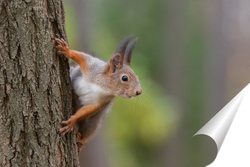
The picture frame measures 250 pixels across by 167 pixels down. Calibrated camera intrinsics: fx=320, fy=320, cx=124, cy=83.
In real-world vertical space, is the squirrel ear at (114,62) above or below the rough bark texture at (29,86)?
above

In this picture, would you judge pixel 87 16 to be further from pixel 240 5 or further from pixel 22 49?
pixel 22 49

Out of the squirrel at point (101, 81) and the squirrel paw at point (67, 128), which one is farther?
the squirrel at point (101, 81)

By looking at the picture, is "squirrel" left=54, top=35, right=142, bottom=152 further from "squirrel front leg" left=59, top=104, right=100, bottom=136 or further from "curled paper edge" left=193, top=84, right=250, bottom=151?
"curled paper edge" left=193, top=84, right=250, bottom=151

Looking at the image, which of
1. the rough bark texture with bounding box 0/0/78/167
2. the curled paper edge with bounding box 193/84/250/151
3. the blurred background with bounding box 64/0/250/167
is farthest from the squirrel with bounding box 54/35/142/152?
the blurred background with bounding box 64/0/250/167

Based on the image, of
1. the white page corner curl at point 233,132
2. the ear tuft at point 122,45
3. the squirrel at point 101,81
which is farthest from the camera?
the squirrel at point 101,81

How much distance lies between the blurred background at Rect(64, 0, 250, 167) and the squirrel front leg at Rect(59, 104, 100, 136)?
326 cm

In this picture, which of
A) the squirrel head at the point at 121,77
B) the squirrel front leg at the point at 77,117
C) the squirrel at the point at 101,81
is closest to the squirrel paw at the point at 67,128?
the squirrel front leg at the point at 77,117

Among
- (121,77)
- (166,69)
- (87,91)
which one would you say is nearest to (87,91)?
(87,91)

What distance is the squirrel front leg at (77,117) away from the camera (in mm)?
1878

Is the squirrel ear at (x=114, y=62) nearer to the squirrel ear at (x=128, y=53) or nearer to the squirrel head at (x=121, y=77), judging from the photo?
the squirrel head at (x=121, y=77)

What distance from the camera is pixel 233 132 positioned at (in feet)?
5.74

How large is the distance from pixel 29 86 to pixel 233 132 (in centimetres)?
114

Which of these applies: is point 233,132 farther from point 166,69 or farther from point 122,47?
point 166,69

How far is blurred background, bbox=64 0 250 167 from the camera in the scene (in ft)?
18.5
